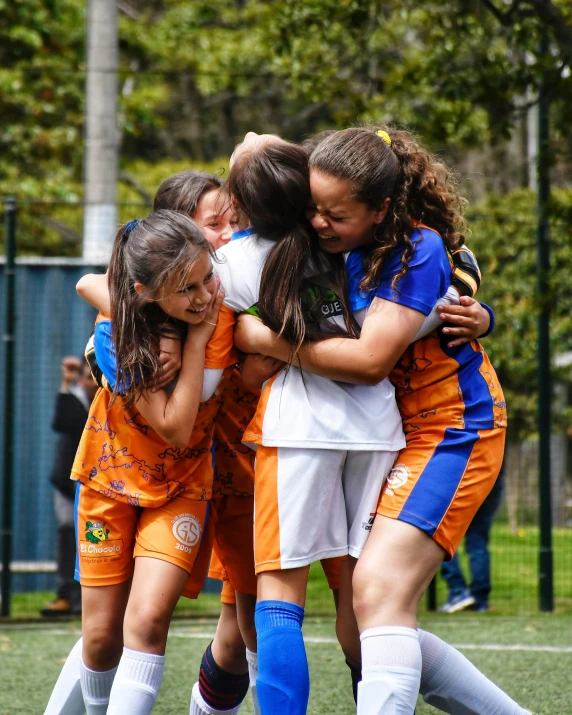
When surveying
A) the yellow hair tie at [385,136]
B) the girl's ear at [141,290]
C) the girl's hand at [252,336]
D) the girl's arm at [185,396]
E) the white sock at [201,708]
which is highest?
the yellow hair tie at [385,136]

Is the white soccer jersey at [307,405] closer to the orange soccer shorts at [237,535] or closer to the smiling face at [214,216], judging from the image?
the smiling face at [214,216]

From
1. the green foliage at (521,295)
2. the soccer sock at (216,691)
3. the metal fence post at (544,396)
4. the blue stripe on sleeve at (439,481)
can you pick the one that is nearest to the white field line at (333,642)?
the metal fence post at (544,396)

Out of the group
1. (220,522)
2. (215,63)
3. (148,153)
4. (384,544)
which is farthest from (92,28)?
(148,153)

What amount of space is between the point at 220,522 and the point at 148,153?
21637 mm

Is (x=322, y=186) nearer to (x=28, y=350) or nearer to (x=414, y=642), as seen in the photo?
(x=414, y=642)

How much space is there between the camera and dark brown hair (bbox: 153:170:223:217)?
3252 mm

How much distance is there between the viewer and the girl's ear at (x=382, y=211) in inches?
113

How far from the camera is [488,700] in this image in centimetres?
313

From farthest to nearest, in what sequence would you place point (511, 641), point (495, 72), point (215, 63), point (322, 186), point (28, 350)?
point (215, 63) < point (28, 350) < point (495, 72) < point (511, 641) < point (322, 186)

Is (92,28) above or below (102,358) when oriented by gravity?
above

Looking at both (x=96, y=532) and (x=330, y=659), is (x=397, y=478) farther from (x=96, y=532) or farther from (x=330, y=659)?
(x=330, y=659)

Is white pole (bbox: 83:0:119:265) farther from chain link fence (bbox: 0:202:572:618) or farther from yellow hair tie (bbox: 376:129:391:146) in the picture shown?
yellow hair tie (bbox: 376:129:391:146)

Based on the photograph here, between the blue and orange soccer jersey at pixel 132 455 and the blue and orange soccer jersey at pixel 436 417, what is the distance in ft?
1.62

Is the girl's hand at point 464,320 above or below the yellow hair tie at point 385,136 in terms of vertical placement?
below
